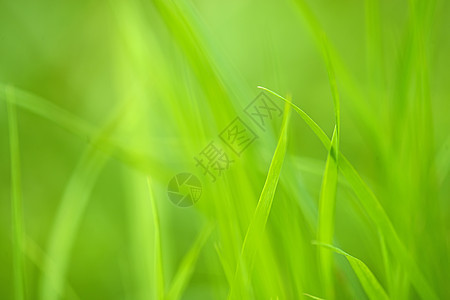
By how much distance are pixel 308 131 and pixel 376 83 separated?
0.27 m

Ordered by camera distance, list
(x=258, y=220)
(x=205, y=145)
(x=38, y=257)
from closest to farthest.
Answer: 1. (x=258, y=220)
2. (x=205, y=145)
3. (x=38, y=257)

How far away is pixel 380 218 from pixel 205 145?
0.19m

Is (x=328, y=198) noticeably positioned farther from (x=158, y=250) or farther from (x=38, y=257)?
(x=38, y=257)

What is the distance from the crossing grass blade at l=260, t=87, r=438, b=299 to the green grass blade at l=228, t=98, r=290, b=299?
0.09 feet

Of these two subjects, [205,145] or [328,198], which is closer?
[328,198]

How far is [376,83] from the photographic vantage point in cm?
54

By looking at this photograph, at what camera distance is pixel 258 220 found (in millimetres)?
376

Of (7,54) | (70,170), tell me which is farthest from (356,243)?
(7,54)

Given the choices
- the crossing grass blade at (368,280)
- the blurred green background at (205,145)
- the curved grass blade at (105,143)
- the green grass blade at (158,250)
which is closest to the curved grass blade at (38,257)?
the blurred green background at (205,145)

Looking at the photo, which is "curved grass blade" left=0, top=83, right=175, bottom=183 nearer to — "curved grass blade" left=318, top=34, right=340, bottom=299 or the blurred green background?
the blurred green background

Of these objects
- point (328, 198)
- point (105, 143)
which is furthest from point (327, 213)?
point (105, 143)

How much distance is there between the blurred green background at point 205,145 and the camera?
0.44 metres

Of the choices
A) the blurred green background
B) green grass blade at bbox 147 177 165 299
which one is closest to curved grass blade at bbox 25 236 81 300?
the blurred green background

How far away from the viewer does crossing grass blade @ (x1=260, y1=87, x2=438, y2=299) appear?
1.23 feet
